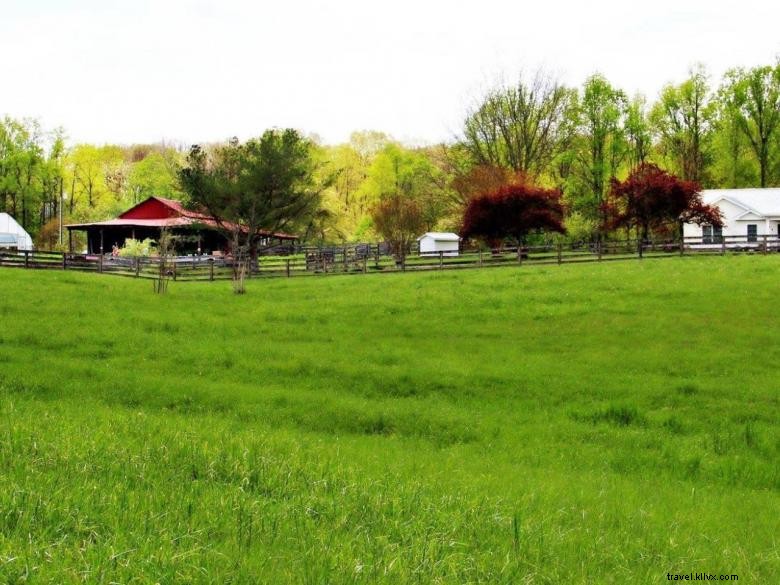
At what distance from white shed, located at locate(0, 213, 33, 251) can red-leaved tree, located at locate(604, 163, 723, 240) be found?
2184 inches

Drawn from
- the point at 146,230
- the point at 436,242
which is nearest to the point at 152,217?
the point at 146,230

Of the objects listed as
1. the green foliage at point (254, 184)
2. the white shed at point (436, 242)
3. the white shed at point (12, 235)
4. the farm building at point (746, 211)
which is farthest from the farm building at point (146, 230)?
the farm building at point (746, 211)

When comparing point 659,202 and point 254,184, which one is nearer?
point 659,202

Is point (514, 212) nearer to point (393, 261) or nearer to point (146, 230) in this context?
point (393, 261)

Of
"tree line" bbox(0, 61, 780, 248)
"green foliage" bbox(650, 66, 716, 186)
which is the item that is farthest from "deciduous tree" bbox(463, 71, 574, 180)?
"green foliage" bbox(650, 66, 716, 186)

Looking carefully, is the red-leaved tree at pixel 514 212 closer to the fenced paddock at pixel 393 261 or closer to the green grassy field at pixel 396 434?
the fenced paddock at pixel 393 261

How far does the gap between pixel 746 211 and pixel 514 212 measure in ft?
68.6

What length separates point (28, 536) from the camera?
3572mm

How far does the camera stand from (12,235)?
67188 mm

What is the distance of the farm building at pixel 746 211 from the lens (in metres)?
51.8

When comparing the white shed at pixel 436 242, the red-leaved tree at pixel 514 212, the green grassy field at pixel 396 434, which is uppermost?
the red-leaved tree at pixel 514 212

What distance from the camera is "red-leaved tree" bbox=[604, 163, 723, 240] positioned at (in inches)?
1709

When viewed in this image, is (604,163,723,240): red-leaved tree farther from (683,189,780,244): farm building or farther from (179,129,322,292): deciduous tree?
(179,129,322,292): deciduous tree

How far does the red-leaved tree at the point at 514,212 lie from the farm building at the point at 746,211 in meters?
15.0
